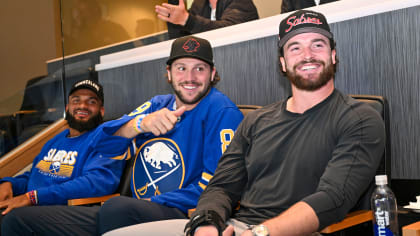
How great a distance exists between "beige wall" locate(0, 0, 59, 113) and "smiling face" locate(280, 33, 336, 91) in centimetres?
279

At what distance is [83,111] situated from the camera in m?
3.18

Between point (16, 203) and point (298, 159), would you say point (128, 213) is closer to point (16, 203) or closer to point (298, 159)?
point (298, 159)

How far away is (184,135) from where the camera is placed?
2.30 meters

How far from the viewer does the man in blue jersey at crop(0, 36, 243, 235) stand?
83.6 inches

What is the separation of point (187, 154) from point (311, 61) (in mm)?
776

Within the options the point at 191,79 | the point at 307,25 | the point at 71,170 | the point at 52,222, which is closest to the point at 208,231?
the point at 307,25

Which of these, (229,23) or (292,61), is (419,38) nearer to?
(292,61)

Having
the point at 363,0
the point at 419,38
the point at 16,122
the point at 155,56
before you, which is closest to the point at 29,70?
the point at 16,122

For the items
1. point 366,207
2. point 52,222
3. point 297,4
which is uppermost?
point 297,4

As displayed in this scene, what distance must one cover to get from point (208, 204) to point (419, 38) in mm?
1254

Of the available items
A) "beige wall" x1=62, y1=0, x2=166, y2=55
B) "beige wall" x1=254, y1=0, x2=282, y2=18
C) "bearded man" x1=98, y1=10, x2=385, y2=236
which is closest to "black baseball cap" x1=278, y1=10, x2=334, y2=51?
"bearded man" x1=98, y1=10, x2=385, y2=236

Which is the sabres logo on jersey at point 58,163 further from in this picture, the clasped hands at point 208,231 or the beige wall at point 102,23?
the clasped hands at point 208,231

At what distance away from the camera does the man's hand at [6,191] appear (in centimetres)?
297

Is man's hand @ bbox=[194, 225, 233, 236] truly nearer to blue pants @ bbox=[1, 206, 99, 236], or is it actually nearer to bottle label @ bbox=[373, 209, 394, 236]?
bottle label @ bbox=[373, 209, 394, 236]
